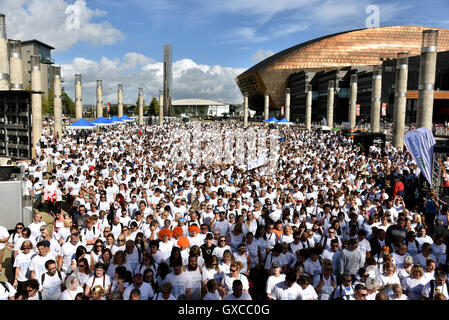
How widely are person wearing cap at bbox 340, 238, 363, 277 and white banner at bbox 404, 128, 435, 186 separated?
629 centimetres

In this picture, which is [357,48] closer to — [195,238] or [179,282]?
[195,238]

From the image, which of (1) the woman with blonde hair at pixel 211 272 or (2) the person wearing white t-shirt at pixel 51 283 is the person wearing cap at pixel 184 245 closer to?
(1) the woman with blonde hair at pixel 211 272

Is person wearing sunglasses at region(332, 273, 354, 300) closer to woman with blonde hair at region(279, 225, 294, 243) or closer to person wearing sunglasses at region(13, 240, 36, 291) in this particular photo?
woman with blonde hair at region(279, 225, 294, 243)

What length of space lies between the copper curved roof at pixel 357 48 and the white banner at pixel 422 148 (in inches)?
3435

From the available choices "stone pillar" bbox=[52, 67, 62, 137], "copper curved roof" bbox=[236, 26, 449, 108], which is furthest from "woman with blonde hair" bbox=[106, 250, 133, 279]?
"copper curved roof" bbox=[236, 26, 449, 108]

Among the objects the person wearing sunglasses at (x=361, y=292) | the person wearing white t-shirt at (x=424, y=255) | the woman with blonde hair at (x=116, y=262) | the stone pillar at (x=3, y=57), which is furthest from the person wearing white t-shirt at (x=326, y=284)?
the stone pillar at (x=3, y=57)

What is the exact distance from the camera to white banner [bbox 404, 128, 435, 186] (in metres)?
11.3

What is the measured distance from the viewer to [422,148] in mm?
11367

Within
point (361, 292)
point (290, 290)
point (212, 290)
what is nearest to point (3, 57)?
point (212, 290)

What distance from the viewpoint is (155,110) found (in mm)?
113875

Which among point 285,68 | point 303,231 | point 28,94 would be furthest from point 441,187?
point 285,68

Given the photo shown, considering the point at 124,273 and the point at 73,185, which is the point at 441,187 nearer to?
the point at 124,273
